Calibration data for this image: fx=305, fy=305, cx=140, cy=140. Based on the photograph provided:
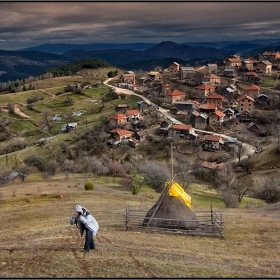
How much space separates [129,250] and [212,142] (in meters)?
57.0

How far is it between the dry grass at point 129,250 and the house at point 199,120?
5742cm

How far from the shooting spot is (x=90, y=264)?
12.5m

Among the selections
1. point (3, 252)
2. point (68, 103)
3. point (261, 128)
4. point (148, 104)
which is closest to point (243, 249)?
point (3, 252)

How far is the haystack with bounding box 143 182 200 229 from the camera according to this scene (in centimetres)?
1816

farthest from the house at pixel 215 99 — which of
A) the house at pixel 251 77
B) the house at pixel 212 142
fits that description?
the house at pixel 251 77

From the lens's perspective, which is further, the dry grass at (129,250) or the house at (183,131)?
the house at (183,131)

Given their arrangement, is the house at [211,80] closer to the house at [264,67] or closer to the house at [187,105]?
the house at [264,67]

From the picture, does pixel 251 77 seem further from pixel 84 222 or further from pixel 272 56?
pixel 84 222

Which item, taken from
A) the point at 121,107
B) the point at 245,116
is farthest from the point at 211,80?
the point at 121,107

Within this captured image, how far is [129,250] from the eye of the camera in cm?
1455

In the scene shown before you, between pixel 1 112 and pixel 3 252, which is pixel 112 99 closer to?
pixel 1 112

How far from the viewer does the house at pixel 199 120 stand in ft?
263

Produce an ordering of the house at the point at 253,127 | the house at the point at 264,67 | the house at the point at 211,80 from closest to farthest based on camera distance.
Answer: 1. the house at the point at 253,127
2. the house at the point at 211,80
3. the house at the point at 264,67

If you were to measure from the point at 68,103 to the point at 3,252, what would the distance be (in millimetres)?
110544
